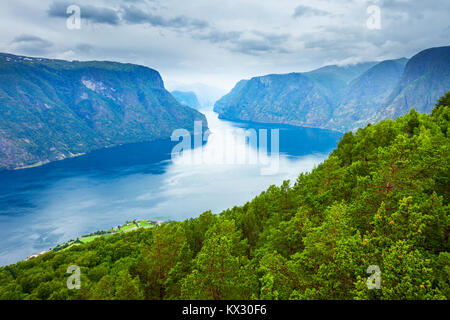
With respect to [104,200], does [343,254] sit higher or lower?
higher

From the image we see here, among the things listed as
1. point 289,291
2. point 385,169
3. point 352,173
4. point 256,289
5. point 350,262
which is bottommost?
point 256,289

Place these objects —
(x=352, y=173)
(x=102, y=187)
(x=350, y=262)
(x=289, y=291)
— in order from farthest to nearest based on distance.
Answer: (x=102, y=187) → (x=352, y=173) → (x=289, y=291) → (x=350, y=262)

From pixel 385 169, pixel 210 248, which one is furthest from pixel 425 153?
pixel 210 248

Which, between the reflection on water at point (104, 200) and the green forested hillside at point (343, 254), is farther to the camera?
→ the reflection on water at point (104, 200)

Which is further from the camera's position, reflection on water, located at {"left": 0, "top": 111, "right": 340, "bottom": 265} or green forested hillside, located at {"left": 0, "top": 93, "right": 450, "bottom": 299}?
reflection on water, located at {"left": 0, "top": 111, "right": 340, "bottom": 265}

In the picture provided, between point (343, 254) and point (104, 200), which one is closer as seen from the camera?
point (343, 254)

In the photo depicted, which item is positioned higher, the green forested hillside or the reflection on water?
the green forested hillside

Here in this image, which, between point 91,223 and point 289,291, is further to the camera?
point 91,223

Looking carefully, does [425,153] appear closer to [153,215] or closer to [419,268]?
[419,268]

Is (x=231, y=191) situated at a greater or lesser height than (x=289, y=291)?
lesser

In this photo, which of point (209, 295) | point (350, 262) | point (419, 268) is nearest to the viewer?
point (419, 268)

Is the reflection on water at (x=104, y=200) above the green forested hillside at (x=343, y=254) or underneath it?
underneath
